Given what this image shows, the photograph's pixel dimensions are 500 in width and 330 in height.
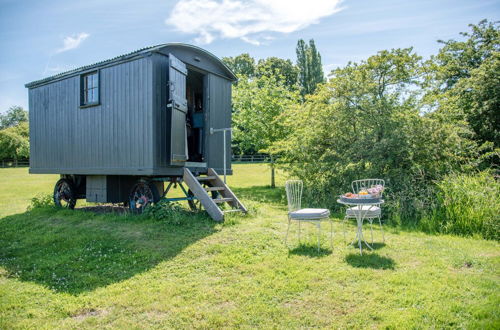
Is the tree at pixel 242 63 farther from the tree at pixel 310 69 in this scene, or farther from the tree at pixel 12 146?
the tree at pixel 12 146

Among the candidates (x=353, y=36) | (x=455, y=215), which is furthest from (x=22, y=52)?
(x=455, y=215)

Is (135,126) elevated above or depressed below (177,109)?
below

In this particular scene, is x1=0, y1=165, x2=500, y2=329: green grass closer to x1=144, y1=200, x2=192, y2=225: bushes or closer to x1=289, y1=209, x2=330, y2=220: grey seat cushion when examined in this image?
x1=144, y1=200, x2=192, y2=225: bushes

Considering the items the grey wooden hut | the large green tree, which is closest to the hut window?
the grey wooden hut

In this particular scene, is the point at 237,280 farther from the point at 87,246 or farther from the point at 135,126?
the point at 135,126

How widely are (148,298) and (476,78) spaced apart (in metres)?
12.5

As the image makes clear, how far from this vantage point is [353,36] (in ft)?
30.5

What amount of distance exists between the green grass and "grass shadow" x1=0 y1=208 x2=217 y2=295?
0.02m

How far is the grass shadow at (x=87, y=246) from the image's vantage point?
394 centimetres

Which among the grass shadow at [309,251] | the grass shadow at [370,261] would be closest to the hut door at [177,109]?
the grass shadow at [309,251]

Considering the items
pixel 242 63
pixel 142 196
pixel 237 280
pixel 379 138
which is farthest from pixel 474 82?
pixel 242 63

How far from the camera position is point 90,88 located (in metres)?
7.75

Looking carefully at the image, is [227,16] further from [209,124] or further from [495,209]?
[495,209]

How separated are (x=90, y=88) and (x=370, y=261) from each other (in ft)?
23.2
